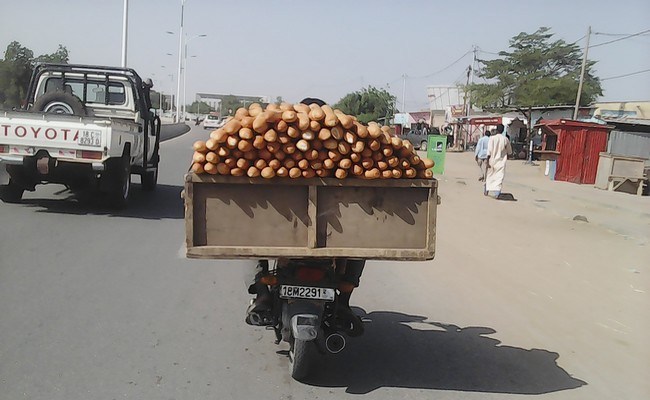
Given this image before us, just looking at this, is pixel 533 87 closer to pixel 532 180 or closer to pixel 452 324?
pixel 532 180

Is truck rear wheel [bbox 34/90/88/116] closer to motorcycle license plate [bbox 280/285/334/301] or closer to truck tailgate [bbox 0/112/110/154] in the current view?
truck tailgate [bbox 0/112/110/154]

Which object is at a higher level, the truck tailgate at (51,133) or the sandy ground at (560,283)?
the truck tailgate at (51,133)

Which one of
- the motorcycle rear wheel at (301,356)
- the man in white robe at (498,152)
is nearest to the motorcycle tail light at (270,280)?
the motorcycle rear wheel at (301,356)

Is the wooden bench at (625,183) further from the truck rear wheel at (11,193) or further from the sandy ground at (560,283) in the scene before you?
the truck rear wheel at (11,193)

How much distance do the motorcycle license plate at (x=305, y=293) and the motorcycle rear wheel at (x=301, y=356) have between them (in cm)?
28

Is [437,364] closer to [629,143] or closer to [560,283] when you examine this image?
[560,283]

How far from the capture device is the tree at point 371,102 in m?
58.1

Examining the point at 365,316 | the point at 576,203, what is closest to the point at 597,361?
the point at 365,316

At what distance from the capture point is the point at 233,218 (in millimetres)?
3881

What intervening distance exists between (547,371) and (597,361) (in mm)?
562

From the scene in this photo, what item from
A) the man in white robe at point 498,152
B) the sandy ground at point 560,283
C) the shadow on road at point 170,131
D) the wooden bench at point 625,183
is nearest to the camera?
the sandy ground at point 560,283

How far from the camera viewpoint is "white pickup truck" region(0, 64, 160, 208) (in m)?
9.57

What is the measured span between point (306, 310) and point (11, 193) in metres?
8.49

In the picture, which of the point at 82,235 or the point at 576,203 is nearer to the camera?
the point at 82,235
